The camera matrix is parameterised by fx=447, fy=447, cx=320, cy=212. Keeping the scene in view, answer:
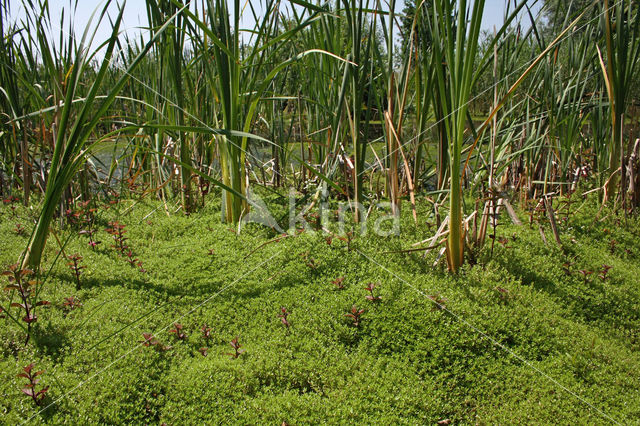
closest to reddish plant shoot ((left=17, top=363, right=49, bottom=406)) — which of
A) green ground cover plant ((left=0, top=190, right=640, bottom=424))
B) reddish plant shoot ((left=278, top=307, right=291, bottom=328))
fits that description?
green ground cover plant ((left=0, top=190, right=640, bottom=424))

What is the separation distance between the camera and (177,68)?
2.78 meters

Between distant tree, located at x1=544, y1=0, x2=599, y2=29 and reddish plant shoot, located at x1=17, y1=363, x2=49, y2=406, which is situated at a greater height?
distant tree, located at x1=544, y1=0, x2=599, y2=29

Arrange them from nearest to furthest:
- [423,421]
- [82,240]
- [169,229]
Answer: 1. [423,421]
2. [82,240]
3. [169,229]

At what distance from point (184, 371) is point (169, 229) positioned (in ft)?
4.66

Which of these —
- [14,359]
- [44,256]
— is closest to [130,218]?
[44,256]

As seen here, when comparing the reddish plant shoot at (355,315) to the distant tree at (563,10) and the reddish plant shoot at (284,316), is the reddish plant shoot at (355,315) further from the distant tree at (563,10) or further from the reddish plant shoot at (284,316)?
the distant tree at (563,10)

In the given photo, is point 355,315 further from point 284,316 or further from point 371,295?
point 284,316

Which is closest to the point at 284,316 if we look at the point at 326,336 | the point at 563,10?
the point at 326,336

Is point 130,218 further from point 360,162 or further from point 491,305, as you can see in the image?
point 491,305

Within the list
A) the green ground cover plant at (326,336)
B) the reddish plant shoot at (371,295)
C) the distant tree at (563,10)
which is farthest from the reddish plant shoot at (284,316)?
the distant tree at (563,10)

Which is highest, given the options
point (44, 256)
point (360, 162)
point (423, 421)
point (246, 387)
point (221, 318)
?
point (360, 162)

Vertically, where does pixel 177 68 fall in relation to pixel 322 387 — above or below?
above

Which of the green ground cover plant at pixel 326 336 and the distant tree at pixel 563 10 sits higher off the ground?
the distant tree at pixel 563 10

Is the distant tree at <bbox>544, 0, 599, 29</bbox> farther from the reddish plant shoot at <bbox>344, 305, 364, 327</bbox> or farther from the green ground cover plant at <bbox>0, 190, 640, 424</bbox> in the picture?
the reddish plant shoot at <bbox>344, 305, 364, 327</bbox>
